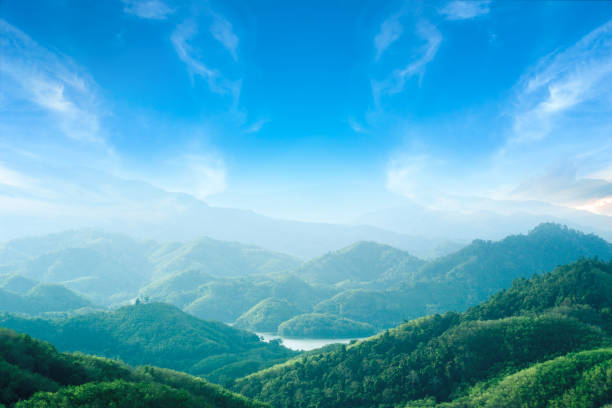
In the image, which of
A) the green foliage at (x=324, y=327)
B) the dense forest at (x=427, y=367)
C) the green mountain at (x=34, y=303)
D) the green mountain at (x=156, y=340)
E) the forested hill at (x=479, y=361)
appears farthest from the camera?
the green mountain at (x=34, y=303)

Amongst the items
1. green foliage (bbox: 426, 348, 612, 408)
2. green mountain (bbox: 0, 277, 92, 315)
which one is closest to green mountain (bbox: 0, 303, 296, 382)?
green foliage (bbox: 426, 348, 612, 408)

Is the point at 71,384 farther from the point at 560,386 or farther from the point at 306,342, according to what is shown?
the point at 306,342

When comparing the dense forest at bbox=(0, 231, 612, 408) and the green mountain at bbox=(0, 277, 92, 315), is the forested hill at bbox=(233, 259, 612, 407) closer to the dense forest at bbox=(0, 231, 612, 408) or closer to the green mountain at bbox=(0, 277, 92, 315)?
the dense forest at bbox=(0, 231, 612, 408)

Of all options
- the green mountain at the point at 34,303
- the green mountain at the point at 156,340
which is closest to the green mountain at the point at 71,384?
the green mountain at the point at 156,340

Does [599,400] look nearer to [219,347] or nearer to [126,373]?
[126,373]

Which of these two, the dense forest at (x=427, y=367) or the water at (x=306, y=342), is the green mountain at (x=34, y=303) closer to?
the dense forest at (x=427, y=367)

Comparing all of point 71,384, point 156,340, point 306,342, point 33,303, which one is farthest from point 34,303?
point 71,384
